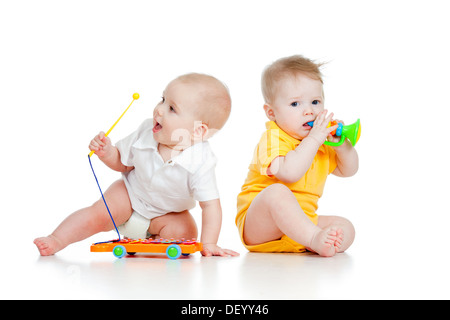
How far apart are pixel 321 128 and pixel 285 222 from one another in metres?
0.36

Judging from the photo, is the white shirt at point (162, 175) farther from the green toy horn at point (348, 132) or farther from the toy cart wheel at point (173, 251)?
the green toy horn at point (348, 132)

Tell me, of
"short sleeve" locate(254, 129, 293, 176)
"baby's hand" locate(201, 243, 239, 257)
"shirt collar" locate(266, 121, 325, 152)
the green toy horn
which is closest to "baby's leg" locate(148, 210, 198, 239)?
"baby's hand" locate(201, 243, 239, 257)

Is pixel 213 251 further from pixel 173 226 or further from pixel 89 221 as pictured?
pixel 89 221

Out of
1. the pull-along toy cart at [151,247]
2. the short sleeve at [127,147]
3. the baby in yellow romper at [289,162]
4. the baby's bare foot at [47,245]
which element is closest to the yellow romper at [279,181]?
the baby in yellow romper at [289,162]

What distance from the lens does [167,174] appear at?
1.96 metres

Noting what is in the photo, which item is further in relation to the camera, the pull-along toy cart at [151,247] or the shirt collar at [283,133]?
the shirt collar at [283,133]

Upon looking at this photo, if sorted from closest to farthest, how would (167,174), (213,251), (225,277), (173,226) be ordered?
(225,277), (213,251), (167,174), (173,226)

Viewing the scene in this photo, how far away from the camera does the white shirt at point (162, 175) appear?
6.32 ft

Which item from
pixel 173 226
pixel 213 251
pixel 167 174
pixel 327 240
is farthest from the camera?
pixel 173 226

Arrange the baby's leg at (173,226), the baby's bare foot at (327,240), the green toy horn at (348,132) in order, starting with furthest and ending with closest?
1. the baby's leg at (173,226)
2. the green toy horn at (348,132)
3. the baby's bare foot at (327,240)

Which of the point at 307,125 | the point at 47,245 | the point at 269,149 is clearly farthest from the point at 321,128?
the point at 47,245

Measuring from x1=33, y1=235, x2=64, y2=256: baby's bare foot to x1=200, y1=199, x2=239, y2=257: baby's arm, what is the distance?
1.56ft

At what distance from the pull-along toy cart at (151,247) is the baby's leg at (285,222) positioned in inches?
8.9

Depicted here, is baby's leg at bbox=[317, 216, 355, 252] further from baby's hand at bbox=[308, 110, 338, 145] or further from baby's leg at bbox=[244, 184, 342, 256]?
baby's hand at bbox=[308, 110, 338, 145]
